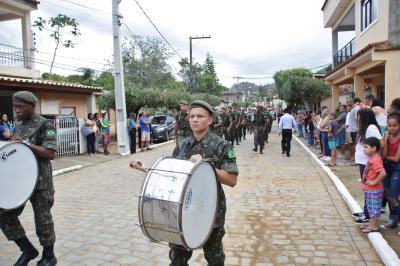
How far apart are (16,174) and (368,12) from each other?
1549 cm

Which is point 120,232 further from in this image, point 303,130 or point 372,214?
point 303,130

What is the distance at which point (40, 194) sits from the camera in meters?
Answer: 4.05

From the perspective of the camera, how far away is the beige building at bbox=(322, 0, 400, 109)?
1133 cm

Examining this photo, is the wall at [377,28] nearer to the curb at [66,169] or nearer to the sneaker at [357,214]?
the sneaker at [357,214]

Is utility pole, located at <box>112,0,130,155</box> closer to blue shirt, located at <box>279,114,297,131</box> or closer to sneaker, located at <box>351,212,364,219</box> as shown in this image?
blue shirt, located at <box>279,114,297,131</box>

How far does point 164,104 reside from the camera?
25062 mm

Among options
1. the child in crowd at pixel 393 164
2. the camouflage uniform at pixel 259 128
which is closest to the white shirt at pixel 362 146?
the child in crowd at pixel 393 164

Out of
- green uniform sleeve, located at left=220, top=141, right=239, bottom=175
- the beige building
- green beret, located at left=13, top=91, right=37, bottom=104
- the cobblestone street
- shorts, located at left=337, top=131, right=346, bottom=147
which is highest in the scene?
the beige building

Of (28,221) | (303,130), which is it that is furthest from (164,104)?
(28,221)

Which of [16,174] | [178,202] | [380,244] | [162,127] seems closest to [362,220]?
A: [380,244]

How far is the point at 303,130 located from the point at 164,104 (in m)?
8.91

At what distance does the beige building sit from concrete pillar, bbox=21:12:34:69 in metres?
14.1

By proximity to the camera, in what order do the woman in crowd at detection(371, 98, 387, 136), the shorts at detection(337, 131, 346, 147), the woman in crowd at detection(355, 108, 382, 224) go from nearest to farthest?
the woman in crowd at detection(355, 108, 382, 224)
the woman in crowd at detection(371, 98, 387, 136)
the shorts at detection(337, 131, 346, 147)

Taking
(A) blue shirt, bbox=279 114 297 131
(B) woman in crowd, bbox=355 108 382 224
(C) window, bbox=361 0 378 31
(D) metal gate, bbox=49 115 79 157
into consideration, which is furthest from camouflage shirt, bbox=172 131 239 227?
(C) window, bbox=361 0 378 31
